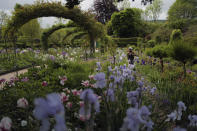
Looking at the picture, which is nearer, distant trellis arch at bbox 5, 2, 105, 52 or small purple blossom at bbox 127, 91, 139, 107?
small purple blossom at bbox 127, 91, 139, 107

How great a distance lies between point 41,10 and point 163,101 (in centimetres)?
731

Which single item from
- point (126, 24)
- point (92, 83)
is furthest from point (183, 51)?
point (126, 24)

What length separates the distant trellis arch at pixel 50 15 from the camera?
6693 mm

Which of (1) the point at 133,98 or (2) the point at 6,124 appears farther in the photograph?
(1) the point at 133,98

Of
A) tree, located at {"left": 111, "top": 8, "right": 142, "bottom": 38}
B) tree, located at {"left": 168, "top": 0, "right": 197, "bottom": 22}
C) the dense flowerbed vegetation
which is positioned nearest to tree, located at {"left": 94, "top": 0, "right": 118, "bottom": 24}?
tree, located at {"left": 111, "top": 8, "right": 142, "bottom": 38}

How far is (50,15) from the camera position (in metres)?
7.72

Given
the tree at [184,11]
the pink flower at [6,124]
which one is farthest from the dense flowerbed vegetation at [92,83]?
the tree at [184,11]

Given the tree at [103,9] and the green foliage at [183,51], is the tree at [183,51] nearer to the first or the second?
the green foliage at [183,51]

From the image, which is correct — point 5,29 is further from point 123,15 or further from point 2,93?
point 123,15

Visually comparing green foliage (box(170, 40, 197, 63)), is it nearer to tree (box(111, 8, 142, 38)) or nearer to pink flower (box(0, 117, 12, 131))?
pink flower (box(0, 117, 12, 131))

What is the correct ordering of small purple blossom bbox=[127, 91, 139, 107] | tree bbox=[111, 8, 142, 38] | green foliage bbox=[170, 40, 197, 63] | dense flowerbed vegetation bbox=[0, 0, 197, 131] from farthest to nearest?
1. tree bbox=[111, 8, 142, 38]
2. green foliage bbox=[170, 40, 197, 63]
3. small purple blossom bbox=[127, 91, 139, 107]
4. dense flowerbed vegetation bbox=[0, 0, 197, 131]

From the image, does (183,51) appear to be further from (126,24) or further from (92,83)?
(126,24)

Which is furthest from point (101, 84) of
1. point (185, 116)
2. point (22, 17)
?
point (22, 17)

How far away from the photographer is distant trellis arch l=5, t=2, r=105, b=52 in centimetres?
669
